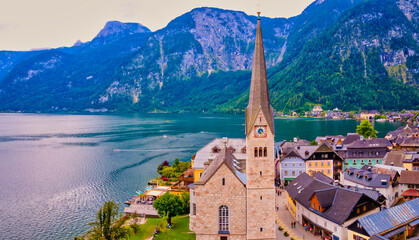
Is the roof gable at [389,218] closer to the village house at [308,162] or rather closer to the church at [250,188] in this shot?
the church at [250,188]

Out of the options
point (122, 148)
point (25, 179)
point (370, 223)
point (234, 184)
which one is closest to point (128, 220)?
point (234, 184)

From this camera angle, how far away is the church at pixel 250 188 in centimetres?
3538

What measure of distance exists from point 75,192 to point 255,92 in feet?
236

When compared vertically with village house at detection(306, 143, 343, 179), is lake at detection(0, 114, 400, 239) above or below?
below

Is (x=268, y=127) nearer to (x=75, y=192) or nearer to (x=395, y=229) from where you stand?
(x=395, y=229)

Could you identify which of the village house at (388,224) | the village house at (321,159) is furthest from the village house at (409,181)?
the village house at (388,224)

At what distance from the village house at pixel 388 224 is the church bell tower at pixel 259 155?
11.1 meters

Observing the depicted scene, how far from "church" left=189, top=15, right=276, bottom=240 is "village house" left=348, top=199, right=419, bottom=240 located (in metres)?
11.0

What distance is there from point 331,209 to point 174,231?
991 inches

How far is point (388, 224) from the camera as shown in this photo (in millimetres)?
37750

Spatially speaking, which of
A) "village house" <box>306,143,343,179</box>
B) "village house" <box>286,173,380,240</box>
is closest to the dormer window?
"village house" <box>286,173,380,240</box>

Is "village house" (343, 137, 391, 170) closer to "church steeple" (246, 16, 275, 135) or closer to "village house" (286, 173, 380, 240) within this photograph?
"village house" (286, 173, 380, 240)

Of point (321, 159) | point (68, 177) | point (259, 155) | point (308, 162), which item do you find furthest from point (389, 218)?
point (68, 177)

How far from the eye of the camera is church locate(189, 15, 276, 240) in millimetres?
35375
